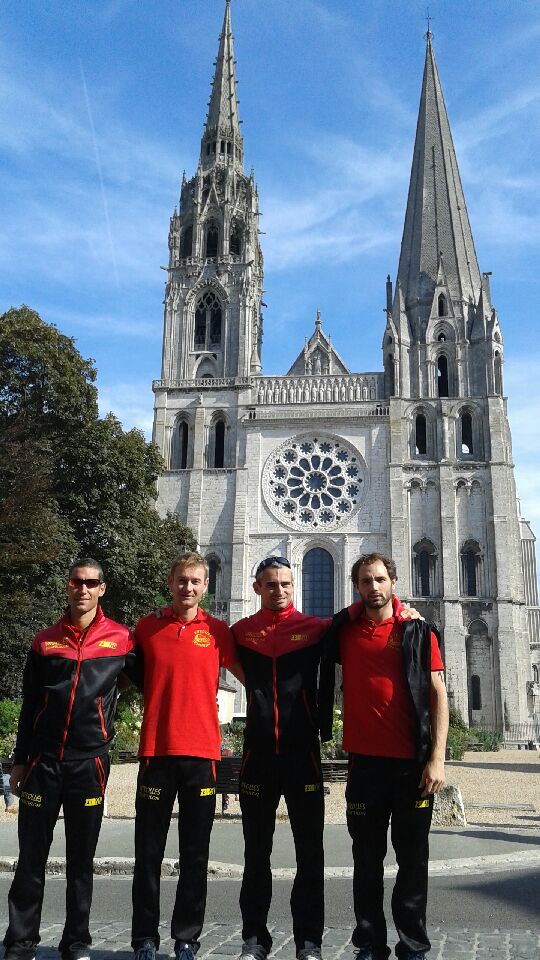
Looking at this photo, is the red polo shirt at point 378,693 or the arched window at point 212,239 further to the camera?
the arched window at point 212,239

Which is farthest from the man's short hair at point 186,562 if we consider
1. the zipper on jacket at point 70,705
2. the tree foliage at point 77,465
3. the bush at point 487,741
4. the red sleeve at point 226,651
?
the bush at point 487,741

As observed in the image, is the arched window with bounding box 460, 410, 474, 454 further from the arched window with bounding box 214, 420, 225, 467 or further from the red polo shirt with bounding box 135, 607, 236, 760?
the red polo shirt with bounding box 135, 607, 236, 760

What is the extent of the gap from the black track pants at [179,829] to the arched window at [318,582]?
33.1m

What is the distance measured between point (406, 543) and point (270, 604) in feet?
109

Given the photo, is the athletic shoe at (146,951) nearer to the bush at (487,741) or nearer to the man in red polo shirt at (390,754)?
the man in red polo shirt at (390,754)

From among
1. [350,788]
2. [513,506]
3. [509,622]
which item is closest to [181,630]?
[350,788]

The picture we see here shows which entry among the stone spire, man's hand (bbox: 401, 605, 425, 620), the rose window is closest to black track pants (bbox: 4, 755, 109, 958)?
man's hand (bbox: 401, 605, 425, 620)

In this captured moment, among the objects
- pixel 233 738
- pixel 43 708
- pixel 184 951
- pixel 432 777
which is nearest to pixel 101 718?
pixel 43 708

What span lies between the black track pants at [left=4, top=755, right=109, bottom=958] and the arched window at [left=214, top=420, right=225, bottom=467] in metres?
36.1

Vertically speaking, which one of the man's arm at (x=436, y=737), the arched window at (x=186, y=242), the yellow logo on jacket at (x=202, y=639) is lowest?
the man's arm at (x=436, y=737)

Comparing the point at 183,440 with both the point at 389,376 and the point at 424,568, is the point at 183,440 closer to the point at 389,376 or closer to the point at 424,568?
the point at 389,376

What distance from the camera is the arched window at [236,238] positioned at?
45.1m

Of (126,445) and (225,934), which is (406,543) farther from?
(225,934)

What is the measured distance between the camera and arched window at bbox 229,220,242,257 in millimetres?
45125
